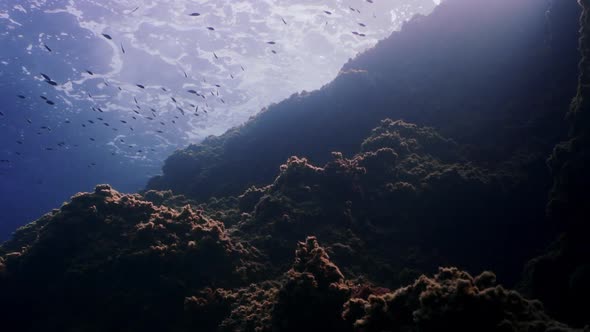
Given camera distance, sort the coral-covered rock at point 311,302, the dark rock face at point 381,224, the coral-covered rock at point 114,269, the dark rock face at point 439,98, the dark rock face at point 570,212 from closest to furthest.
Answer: the coral-covered rock at point 311,302 < the dark rock face at point 381,224 < the dark rock face at point 570,212 < the coral-covered rock at point 114,269 < the dark rock face at point 439,98

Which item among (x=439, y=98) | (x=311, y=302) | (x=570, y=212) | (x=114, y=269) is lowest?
(x=311, y=302)

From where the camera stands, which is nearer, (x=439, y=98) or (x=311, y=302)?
(x=311, y=302)

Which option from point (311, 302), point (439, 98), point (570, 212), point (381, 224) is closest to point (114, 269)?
point (311, 302)

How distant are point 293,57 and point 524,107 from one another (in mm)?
19323

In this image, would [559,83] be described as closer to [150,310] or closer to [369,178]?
[369,178]

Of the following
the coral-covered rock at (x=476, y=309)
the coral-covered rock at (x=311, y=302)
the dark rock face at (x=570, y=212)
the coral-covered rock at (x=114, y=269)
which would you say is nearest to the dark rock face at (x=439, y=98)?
the dark rock face at (x=570, y=212)

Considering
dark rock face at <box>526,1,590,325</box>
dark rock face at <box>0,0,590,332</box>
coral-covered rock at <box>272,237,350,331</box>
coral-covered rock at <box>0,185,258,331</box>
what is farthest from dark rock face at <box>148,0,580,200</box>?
coral-covered rock at <box>272,237,350,331</box>

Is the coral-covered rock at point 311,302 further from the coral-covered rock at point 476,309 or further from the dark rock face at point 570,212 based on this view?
the dark rock face at point 570,212

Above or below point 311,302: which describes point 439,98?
above

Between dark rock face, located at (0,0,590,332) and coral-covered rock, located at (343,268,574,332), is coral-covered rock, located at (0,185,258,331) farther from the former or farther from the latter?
coral-covered rock, located at (343,268,574,332)

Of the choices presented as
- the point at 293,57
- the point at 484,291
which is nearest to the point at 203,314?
the point at 484,291

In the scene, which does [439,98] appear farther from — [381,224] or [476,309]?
[476,309]

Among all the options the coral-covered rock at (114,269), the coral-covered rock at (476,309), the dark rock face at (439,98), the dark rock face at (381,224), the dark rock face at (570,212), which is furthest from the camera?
the dark rock face at (439,98)

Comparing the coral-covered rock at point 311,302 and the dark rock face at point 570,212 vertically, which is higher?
the dark rock face at point 570,212
